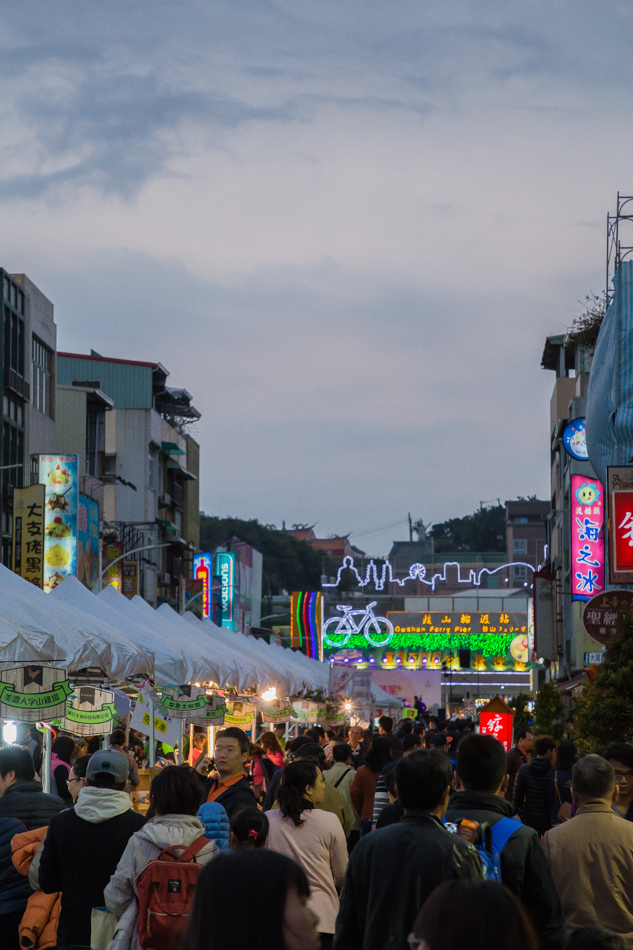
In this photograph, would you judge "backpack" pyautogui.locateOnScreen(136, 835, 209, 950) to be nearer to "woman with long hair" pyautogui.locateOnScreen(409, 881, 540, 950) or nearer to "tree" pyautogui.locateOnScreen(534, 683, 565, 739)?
"woman with long hair" pyautogui.locateOnScreen(409, 881, 540, 950)

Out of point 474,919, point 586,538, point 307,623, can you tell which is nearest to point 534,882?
point 474,919

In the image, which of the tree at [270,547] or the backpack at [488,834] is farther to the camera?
the tree at [270,547]

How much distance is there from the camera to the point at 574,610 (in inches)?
2172

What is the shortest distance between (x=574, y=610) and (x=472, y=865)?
51.5 metres

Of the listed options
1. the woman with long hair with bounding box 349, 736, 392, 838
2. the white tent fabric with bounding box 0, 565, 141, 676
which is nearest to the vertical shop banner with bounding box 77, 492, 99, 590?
the white tent fabric with bounding box 0, 565, 141, 676

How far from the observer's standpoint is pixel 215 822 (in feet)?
23.5

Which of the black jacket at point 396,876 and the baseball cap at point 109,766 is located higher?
the baseball cap at point 109,766

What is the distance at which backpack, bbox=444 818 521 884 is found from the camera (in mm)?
5230

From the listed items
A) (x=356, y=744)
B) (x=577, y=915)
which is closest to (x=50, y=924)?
(x=577, y=915)

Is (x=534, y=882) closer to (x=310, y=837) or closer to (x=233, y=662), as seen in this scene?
(x=310, y=837)

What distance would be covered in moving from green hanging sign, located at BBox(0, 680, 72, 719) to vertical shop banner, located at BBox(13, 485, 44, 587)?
24578 mm

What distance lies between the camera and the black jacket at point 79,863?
639cm

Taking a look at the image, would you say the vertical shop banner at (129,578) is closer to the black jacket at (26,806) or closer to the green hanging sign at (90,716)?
the green hanging sign at (90,716)

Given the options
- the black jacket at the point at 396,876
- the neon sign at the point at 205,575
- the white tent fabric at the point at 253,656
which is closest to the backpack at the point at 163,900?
the black jacket at the point at 396,876
